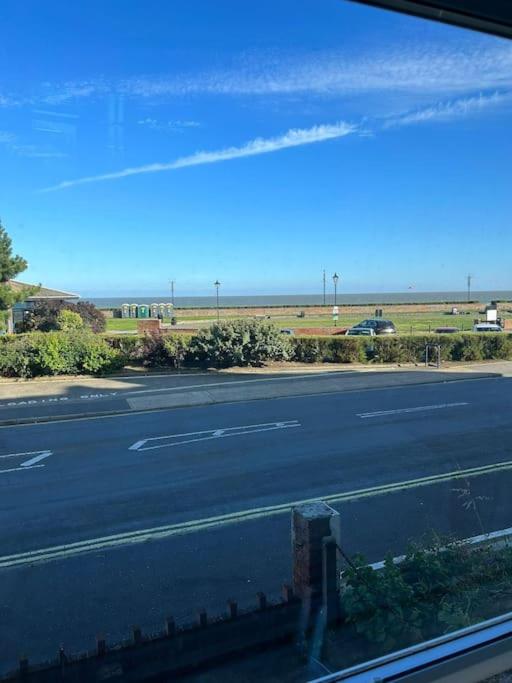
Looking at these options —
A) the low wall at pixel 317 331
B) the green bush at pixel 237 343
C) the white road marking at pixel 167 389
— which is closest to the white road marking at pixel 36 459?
the white road marking at pixel 167 389

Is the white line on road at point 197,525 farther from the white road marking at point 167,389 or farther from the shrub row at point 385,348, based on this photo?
the shrub row at point 385,348

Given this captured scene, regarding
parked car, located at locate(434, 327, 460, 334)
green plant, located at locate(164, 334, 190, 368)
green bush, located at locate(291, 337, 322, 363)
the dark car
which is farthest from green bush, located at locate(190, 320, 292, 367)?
the dark car

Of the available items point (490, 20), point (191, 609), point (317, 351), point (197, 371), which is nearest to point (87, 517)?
point (191, 609)

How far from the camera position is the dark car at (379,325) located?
82.4ft

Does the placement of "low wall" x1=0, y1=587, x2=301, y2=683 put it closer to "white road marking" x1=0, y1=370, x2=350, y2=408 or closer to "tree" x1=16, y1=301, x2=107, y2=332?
"white road marking" x1=0, y1=370, x2=350, y2=408

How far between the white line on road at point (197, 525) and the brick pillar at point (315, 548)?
25.7 inches

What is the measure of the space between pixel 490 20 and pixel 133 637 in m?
2.44

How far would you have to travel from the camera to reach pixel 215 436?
871 centimetres

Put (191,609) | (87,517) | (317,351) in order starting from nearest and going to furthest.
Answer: (191,609) < (87,517) < (317,351)

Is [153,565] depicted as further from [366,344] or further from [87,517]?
[366,344]

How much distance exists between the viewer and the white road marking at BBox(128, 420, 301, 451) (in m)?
8.21

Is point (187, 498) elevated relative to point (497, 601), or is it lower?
lower

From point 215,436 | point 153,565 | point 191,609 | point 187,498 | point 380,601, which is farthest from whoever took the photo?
point 215,436

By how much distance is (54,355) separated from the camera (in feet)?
51.4
